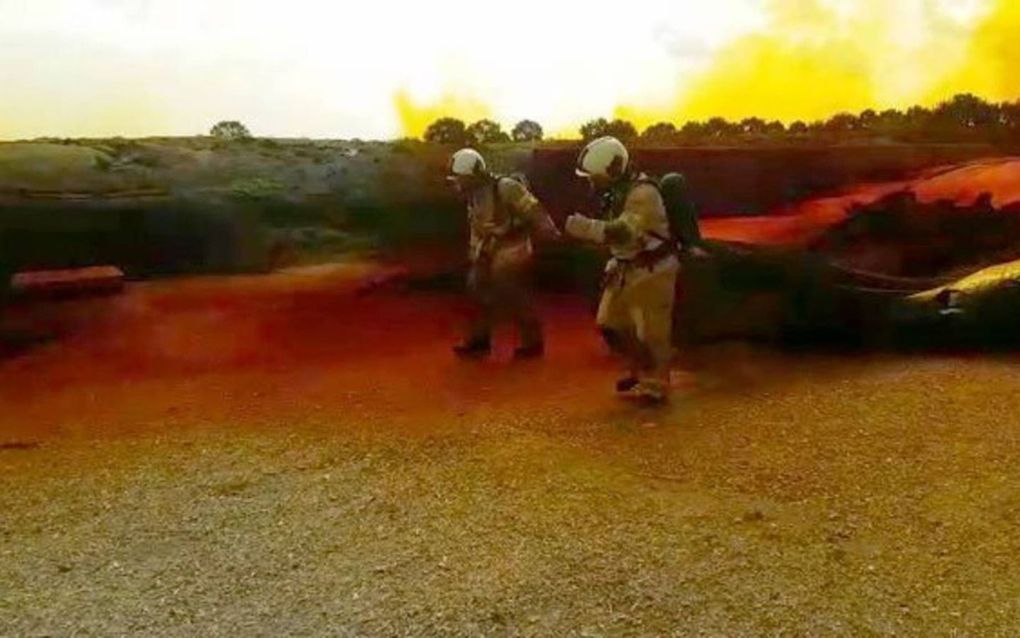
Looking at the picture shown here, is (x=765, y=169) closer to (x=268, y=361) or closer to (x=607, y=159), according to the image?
(x=607, y=159)

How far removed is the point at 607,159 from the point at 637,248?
0.63 metres

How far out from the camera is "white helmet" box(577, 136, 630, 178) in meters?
7.22

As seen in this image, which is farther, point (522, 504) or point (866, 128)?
point (866, 128)

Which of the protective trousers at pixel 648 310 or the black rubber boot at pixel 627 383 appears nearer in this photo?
the protective trousers at pixel 648 310

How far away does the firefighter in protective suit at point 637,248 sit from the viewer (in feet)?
23.4

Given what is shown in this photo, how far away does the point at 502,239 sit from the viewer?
8.41 meters

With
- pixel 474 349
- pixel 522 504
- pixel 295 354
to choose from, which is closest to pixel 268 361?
pixel 295 354

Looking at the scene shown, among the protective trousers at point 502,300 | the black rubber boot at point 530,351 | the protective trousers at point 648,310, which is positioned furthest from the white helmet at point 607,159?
the black rubber boot at point 530,351

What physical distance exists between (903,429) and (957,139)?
645 cm

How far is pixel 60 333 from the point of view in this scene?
9453 millimetres

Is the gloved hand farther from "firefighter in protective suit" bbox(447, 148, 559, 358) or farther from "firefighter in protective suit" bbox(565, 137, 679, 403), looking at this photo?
"firefighter in protective suit" bbox(447, 148, 559, 358)

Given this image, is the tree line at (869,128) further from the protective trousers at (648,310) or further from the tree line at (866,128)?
the protective trousers at (648,310)

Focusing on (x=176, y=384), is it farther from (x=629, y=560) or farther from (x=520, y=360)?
(x=629, y=560)

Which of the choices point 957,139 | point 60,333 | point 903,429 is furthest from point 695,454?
point 957,139
